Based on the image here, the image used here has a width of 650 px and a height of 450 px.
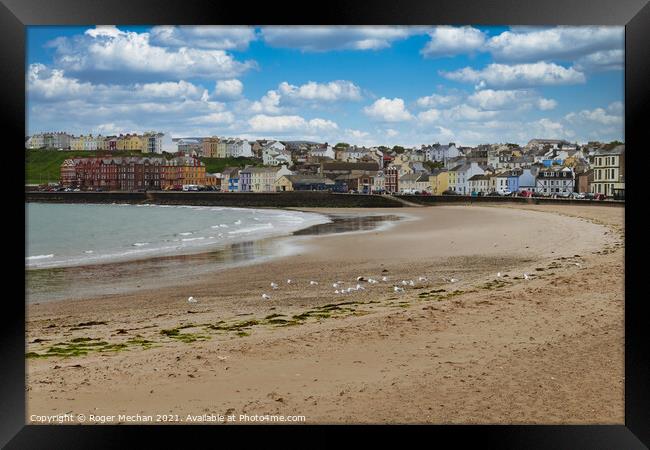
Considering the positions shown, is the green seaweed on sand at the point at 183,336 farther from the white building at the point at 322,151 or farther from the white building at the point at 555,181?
the white building at the point at 555,181

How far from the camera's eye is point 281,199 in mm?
14461

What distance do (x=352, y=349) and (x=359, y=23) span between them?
203 cm

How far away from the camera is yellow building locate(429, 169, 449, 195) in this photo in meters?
10.7

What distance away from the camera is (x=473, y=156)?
8484 mm

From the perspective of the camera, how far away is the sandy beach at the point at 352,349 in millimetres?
3262

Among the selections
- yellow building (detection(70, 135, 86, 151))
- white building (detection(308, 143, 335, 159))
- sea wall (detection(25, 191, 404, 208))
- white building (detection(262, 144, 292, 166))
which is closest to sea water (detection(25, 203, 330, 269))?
sea wall (detection(25, 191, 404, 208))

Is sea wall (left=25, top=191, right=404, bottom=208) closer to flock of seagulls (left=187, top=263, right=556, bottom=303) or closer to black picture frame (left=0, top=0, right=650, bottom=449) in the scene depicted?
black picture frame (left=0, top=0, right=650, bottom=449)

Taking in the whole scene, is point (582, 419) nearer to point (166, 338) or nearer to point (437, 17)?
point (437, 17)

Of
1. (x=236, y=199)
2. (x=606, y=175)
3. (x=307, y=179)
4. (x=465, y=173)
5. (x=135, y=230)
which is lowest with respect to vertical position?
(x=135, y=230)

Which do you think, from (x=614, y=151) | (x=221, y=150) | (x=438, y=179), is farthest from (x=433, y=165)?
(x=614, y=151)

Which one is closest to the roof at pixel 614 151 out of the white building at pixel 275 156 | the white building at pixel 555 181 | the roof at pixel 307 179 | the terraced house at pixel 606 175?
the terraced house at pixel 606 175

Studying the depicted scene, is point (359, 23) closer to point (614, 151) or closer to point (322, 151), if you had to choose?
point (614, 151)

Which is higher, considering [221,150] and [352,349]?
[221,150]

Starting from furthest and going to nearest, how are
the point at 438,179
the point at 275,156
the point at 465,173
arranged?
the point at 438,179 → the point at 465,173 → the point at 275,156
